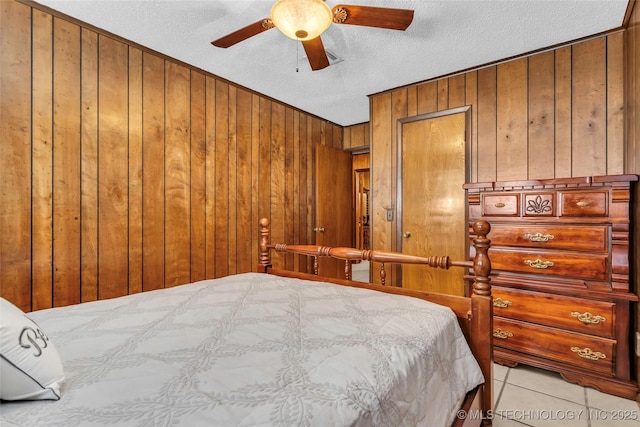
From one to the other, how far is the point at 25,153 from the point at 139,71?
3.19 ft

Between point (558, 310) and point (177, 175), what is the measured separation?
119 inches

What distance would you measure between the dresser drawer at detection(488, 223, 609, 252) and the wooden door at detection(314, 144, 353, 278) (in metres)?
2.06

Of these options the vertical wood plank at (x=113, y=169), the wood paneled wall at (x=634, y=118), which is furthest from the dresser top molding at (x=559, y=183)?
the vertical wood plank at (x=113, y=169)

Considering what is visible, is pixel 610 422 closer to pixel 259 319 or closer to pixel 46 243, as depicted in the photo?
pixel 259 319

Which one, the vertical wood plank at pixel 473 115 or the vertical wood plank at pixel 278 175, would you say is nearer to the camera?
the vertical wood plank at pixel 473 115

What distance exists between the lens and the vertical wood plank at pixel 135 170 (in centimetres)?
232

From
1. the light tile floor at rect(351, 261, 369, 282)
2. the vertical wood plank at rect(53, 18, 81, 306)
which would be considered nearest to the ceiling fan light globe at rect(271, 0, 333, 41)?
the vertical wood plank at rect(53, 18, 81, 306)

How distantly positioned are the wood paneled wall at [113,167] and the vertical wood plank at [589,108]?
2735 millimetres

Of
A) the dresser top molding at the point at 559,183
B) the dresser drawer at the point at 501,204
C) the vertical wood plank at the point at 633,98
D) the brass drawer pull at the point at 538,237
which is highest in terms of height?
the vertical wood plank at the point at 633,98

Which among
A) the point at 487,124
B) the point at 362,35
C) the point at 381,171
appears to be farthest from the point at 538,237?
the point at 362,35

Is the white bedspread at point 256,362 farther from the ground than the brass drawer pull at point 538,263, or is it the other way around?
the brass drawer pull at point 538,263

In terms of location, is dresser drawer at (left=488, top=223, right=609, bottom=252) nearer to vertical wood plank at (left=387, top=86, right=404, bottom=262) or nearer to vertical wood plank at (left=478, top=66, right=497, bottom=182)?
vertical wood plank at (left=478, top=66, right=497, bottom=182)

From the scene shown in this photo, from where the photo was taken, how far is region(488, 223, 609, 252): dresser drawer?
1.96 meters

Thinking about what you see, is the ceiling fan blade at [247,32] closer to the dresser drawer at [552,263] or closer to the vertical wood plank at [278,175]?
the vertical wood plank at [278,175]
